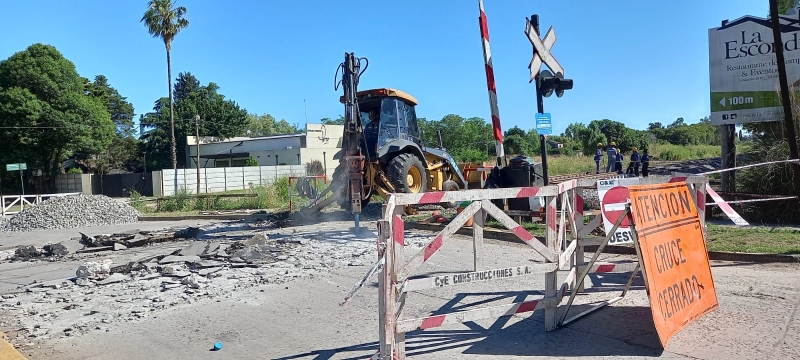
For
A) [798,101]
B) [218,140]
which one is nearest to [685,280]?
[798,101]

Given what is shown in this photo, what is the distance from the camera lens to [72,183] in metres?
45.7

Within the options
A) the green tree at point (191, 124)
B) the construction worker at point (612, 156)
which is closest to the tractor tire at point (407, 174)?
the construction worker at point (612, 156)

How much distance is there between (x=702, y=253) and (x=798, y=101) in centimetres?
839

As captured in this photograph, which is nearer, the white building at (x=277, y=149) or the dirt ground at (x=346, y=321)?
the dirt ground at (x=346, y=321)

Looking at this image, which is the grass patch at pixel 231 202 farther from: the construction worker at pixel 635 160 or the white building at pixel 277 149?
the white building at pixel 277 149

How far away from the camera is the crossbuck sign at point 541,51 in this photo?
8.88 metres

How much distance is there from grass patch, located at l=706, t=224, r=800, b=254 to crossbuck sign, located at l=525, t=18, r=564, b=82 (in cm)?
375

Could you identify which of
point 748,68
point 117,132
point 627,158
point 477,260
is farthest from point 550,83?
point 117,132

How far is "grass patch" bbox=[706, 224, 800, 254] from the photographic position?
827cm

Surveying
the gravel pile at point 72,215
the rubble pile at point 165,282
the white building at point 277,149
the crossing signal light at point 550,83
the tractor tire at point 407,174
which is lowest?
the rubble pile at point 165,282

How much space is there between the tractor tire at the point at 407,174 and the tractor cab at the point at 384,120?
334 mm

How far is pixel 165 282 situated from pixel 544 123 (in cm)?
628

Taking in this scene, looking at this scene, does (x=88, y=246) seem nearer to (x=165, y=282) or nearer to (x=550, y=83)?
(x=165, y=282)

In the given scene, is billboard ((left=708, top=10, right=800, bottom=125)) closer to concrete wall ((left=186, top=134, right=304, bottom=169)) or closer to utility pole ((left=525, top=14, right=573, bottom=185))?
utility pole ((left=525, top=14, right=573, bottom=185))
